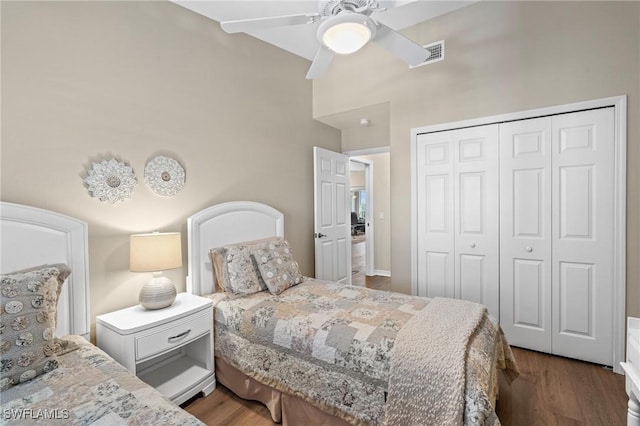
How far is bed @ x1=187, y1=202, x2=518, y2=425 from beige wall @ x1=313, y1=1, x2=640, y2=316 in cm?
142

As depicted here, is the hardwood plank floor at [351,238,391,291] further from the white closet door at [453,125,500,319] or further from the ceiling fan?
the ceiling fan

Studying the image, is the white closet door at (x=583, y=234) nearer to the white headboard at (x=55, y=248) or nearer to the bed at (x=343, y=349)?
the bed at (x=343, y=349)

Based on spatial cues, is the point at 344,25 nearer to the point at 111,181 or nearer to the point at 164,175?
the point at 164,175

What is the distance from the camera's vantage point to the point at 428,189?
10.3ft

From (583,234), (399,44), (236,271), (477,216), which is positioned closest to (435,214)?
(477,216)

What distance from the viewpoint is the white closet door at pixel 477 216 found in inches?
110

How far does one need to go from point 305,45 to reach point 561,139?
2684 mm

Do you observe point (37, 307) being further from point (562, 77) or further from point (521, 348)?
point (562, 77)

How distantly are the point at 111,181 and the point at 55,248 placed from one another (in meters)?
0.55

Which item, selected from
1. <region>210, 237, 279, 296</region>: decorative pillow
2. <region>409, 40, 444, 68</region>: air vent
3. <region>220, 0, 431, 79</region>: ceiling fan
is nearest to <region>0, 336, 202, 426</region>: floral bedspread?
<region>210, 237, 279, 296</region>: decorative pillow

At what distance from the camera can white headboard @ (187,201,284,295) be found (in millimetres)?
2494

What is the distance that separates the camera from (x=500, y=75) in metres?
2.72

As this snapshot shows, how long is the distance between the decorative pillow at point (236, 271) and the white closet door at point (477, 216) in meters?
1.95

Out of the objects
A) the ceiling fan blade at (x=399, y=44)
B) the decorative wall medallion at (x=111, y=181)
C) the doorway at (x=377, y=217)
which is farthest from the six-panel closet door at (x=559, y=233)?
the decorative wall medallion at (x=111, y=181)
